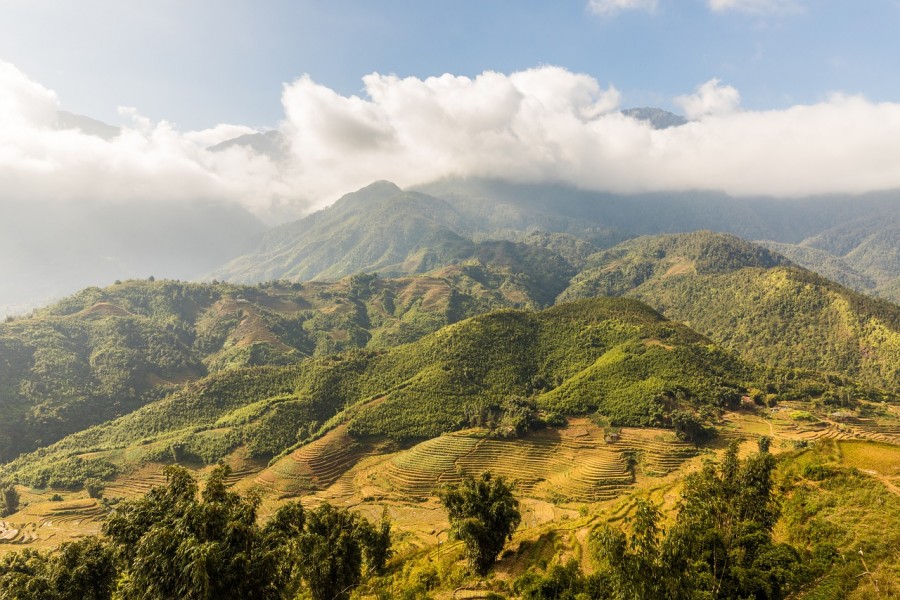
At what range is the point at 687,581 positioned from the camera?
24.9 meters

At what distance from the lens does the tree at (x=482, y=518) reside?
1682 inches

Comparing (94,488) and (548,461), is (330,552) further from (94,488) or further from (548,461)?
(94,488)

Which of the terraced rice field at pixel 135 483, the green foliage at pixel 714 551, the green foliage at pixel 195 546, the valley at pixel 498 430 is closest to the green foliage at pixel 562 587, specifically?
the green foliage at pixel 714 551

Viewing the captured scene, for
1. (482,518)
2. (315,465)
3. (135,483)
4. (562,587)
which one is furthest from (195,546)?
(135,483)

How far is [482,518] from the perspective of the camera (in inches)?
1730

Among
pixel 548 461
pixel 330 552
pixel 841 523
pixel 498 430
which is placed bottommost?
pixel 548 461

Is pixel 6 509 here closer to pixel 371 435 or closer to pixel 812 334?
pixel 371 435

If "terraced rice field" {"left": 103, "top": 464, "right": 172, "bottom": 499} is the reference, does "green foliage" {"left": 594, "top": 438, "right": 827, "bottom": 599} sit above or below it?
above

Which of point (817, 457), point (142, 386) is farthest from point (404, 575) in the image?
point (142, 386)

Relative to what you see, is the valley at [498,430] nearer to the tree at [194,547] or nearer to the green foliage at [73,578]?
the tree at [194,547]

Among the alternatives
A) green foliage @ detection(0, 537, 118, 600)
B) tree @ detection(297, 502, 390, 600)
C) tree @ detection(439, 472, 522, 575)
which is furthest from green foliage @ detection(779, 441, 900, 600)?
green foliage @ detection(0, 537, 118, 600)

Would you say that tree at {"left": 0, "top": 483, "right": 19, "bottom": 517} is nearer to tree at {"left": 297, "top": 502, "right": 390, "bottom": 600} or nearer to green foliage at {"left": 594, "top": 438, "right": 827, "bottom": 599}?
tree at {"left": 297, "top": 502, "right": 390, "bottom": 600}

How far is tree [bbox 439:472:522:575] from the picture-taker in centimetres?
4272

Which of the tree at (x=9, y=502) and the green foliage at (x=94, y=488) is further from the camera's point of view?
the green foliage at (x=94, y=488)
